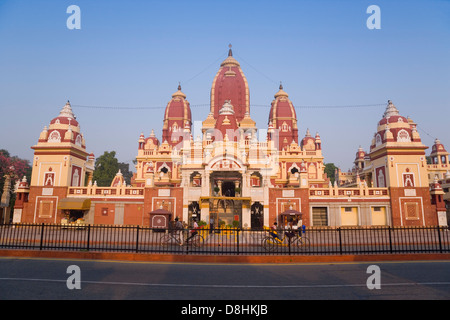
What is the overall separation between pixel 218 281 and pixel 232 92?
41142mm

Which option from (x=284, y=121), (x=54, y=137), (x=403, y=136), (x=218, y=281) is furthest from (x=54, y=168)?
(x=403, y=136)

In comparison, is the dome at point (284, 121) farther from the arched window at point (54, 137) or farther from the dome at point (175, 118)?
the arched window at point (54, 137)

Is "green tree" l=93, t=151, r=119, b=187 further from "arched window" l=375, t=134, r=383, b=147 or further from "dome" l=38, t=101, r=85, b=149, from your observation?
"arched window" l=375, t=134, r=383, b=147

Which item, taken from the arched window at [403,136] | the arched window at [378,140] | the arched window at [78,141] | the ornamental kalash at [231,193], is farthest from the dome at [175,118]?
the arched window at [403,136]

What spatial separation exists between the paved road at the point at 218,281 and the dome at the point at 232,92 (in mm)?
36977

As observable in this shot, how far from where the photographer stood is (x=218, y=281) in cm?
811

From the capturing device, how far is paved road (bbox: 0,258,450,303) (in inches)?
261

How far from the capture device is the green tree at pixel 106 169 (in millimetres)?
64938

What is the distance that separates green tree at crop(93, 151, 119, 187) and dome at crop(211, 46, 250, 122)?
32070mm
